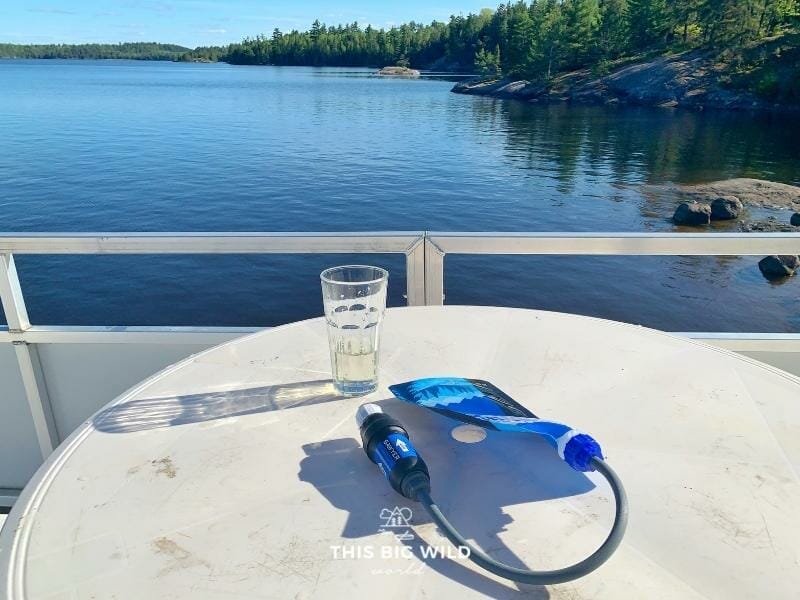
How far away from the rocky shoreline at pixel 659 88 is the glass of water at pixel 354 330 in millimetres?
43861

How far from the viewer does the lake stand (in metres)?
11.2

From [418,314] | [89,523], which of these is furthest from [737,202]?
[89,523]

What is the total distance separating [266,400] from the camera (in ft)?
3.71

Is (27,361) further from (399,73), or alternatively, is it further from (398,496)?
(399,73)

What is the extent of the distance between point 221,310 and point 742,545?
1079 cm

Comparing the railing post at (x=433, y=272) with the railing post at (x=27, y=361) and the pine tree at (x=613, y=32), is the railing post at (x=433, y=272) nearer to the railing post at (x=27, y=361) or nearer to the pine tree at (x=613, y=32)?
the railing post at (x=27, y=361)

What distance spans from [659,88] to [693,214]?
105 ft

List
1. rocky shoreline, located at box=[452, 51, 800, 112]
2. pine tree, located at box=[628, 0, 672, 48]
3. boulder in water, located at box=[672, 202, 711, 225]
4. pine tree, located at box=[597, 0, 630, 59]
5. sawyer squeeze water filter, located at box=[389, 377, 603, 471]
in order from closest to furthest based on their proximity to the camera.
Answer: sawyer squeeze water filter, located at box=[389, 377, 603, 471]
boulder in water, located at box=[672, 202, 711, 225]
rocky shoreline, located at box=[452, 51, 800, 112]
pine tree, located at box=[628, 0, 672, 48]
pine tree, located at box=[597, 0, 630, 59]

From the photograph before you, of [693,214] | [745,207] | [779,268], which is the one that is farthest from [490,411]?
[745,207]

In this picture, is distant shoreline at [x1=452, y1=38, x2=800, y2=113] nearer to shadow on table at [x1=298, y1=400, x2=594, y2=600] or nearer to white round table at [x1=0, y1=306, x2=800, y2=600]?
white round table at [x1=0, y1=306, x2=800, y2=600]

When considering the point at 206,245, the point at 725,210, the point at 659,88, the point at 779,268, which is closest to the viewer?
the point at 206,245

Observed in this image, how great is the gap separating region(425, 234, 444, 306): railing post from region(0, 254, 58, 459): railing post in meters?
1.31

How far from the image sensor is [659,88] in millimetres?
41875

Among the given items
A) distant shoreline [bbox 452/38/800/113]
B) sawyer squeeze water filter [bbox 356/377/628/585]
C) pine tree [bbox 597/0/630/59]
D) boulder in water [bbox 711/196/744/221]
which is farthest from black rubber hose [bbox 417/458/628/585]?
pine tree [bbox 597/0/630/59]
